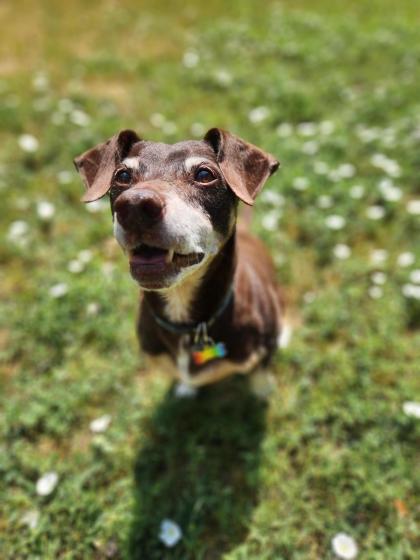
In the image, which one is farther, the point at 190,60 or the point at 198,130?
the point at 190,60

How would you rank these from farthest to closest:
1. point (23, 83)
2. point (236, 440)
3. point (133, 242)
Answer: point (23, 83), point (236, 440), point (133, 242)

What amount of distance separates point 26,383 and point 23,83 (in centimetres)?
475

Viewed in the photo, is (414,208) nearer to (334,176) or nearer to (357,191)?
(357,191)

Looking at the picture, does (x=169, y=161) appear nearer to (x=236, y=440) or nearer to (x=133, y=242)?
(x=133, y=242)

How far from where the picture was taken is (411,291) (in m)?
3.47

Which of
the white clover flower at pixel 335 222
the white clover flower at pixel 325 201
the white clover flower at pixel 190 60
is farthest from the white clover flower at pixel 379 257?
the white clover flower at pixel 190 60

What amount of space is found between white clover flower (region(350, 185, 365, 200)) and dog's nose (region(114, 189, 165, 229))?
2992mm

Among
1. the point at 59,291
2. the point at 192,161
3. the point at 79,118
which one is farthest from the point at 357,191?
the point at 79,118

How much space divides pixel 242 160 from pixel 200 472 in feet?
6.41

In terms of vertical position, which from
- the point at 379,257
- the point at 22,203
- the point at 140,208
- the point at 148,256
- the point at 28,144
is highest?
the point at 140,208

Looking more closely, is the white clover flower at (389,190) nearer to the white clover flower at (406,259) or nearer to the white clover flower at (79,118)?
the white clover flower at (406,259)

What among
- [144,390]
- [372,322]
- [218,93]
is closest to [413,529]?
[372,322]

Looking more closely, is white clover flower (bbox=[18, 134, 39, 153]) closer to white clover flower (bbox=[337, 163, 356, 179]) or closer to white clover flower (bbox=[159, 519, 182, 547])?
white clover flower (bbox=[337, 163, 356, 179])

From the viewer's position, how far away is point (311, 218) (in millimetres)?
4199
